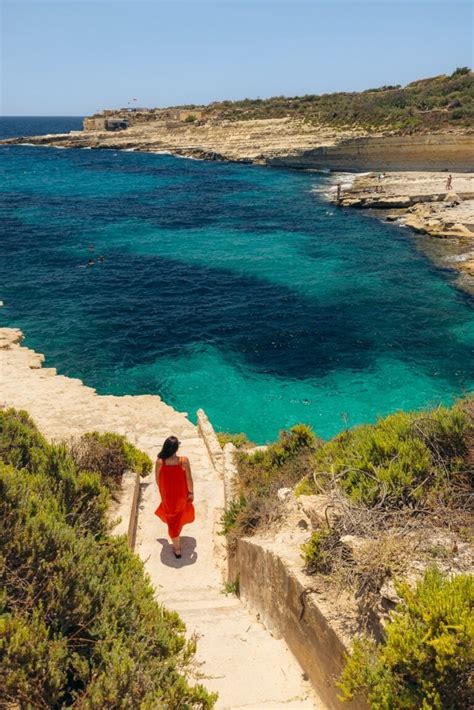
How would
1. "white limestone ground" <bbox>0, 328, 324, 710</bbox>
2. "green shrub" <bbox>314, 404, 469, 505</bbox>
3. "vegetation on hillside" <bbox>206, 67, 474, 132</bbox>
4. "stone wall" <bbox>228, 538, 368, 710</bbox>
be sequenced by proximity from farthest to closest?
"vegetation on hillside" <bbox>206, 67, 474, 132</bbox> < "green shrub" <bbox>314, 404, 469, 505</bbox> < "white limestone ground" <bbox>0, 328, 324, 710</bbox> < "stone wall" <bbox>228, 538, 368, 710</bbox>

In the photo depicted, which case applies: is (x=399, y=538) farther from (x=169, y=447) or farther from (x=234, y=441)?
(x=234, y=441)

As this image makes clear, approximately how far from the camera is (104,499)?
7125mm

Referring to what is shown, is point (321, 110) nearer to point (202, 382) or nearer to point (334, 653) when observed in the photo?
point (202, 382)

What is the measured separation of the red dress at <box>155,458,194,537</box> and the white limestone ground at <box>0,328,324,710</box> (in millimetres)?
847

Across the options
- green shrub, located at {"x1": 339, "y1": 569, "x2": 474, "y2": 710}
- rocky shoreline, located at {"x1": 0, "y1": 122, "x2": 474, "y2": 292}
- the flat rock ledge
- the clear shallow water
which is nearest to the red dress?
the clear shallow water

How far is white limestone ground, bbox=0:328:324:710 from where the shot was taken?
5168mm

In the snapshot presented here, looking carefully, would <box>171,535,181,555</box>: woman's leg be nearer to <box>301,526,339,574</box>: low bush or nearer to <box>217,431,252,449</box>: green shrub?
<box>301,526,339,574</box>: low bush

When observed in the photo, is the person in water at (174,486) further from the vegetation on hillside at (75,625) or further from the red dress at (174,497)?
the vegetation on hillside at (75,625)

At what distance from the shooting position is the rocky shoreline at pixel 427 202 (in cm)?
3469

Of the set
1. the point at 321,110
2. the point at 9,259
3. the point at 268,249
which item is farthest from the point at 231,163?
the point at 9,259

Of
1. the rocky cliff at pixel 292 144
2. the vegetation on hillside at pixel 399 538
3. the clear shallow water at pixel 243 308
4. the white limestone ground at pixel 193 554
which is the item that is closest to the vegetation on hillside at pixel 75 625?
the white limestone ground at pixel 193 554

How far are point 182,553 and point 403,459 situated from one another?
179 inches

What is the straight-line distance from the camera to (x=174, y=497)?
7.79 m

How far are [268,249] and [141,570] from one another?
105 feet
